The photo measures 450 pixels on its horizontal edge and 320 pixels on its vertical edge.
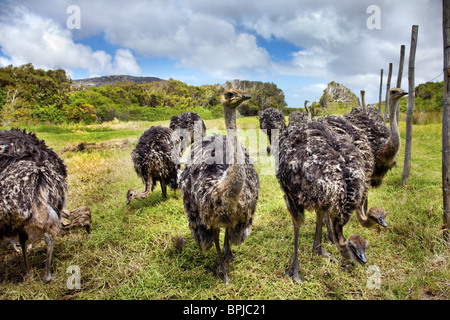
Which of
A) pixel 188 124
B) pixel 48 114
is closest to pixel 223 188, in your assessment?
pixel 188 124

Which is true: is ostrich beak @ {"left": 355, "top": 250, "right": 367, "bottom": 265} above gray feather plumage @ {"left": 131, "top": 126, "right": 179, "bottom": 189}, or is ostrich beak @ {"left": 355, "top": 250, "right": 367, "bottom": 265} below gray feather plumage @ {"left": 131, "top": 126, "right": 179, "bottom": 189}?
below

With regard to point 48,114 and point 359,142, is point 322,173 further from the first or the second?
point 48,114

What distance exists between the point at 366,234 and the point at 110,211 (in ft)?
16.2

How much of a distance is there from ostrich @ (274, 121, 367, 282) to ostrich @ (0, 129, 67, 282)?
126 inches

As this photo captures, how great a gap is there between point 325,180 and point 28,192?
3.68 meters

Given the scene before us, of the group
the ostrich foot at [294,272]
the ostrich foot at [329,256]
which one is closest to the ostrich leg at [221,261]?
the ostrich foot at [294,272]

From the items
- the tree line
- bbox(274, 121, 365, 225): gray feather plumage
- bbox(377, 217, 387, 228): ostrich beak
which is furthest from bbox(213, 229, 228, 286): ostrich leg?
the tree line

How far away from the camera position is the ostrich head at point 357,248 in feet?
8.96

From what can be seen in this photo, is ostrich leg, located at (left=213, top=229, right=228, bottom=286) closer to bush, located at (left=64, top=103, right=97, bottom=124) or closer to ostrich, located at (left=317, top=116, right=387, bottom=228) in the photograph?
ostrich, located at (left=317, top=116, right=387, bottom=228)

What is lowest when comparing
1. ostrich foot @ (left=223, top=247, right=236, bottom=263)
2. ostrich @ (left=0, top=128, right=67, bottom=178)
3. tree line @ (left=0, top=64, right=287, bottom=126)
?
ostrich foot @ (left=223, top=247, right=236, bottom=263)

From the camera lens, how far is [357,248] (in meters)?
2.76

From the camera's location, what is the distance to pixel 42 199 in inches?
140

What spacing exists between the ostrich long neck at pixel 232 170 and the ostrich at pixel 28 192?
251 centimetres

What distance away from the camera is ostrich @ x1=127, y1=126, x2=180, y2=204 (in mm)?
5664
